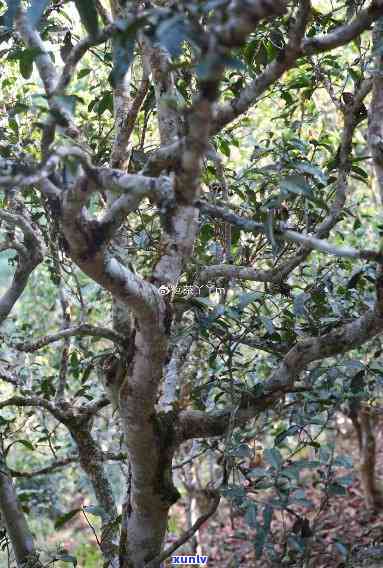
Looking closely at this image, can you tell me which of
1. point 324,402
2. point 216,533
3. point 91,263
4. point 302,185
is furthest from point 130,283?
point 216,533

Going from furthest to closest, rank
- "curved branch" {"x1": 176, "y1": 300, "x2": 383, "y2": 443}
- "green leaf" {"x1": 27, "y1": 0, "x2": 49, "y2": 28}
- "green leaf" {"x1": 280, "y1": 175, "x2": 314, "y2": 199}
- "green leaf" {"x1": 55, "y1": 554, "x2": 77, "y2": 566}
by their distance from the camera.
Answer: "green leaf" {"x1": 55, "y1": 554, "x2": 77, "y2": 566} → "curved branch" {"x1": 176, "y1": 300, "x2": 383, "y2": 443} → "green leaf" {"x1": 280, "y1": 175, "x2": 314, "y2": 199} → "green leaf" {"x1": 27, "y1": 0, "x2": 49, "y2": 28}

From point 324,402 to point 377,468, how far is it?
3.42m

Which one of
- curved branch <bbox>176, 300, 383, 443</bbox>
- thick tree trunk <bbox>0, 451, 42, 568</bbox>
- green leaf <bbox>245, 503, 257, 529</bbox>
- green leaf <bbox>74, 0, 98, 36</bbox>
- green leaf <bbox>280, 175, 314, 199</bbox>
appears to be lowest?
green leaf <bbox>245, 503, 257, 529</bbox>

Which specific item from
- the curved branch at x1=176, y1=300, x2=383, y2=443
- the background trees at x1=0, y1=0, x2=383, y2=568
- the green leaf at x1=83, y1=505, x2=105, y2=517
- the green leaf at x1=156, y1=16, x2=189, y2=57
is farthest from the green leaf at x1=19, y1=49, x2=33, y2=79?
the green leaf at x1=83, y1=505, x2=105, y2=517

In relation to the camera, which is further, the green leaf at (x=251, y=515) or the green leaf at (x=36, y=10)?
the green leaf at (x=251, y=515)

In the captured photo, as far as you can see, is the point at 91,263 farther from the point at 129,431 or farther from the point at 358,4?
the point at 358,4

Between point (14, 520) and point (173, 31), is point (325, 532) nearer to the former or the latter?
point (14, 520)

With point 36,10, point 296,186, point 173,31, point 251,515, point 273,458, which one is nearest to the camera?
point 173,31

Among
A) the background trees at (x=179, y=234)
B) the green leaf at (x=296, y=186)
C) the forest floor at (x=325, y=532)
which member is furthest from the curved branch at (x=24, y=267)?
the forest floor at (x=325, y=532)

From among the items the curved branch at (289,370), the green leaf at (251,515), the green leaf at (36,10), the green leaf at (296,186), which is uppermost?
the green leaf at (36,10)

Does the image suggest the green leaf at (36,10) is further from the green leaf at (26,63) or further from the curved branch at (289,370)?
the curved branch at (289,370)

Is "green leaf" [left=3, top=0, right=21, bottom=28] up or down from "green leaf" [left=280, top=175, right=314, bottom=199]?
up

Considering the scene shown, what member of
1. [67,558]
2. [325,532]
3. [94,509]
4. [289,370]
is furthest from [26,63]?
[325,532]

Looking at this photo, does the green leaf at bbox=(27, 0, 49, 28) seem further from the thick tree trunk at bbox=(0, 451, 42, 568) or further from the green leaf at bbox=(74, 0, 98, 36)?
the thick tree trunk at bbox=(0, 451, 42, 568)
